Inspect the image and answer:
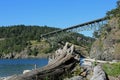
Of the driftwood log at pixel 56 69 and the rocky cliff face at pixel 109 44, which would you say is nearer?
the driftwood log at pixel 56 69

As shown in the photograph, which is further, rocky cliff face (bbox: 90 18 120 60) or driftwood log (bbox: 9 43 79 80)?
rocky cliff face (bbox: 90 18 120 60)

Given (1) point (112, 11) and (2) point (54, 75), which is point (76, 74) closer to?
(2) point (54, 75)

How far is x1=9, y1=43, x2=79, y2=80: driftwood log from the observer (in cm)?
1731

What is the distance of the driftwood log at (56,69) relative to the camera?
682 inches

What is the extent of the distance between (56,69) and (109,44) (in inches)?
3001

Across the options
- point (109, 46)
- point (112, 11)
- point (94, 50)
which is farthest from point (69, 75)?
point (112, 11)

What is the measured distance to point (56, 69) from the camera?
59.3 ft

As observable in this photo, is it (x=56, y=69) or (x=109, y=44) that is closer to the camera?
(x=56, y=69)

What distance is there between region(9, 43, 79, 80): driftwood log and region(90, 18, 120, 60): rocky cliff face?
62.5 meters

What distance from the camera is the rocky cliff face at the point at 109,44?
88.3 m

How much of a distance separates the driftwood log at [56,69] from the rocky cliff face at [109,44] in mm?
62477

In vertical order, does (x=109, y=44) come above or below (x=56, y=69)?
below

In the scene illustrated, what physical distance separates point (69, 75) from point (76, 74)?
1.13 ft

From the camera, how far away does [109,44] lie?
306 ft
